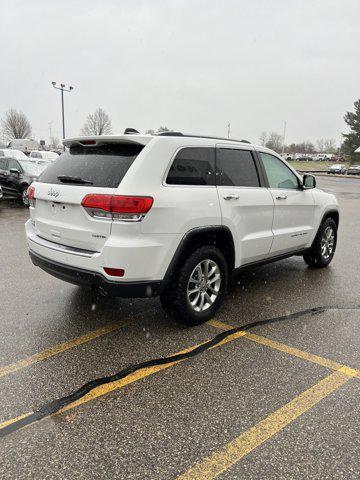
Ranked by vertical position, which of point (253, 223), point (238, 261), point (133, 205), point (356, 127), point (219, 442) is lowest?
point (219, 442)

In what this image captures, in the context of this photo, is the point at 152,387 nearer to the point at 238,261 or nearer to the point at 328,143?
the point at 238,261

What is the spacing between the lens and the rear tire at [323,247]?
6.01 m

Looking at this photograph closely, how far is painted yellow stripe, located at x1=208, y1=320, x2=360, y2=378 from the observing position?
126 inches

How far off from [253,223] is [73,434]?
2836 millimetres

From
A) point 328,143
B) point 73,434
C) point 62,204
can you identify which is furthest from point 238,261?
point 328,143

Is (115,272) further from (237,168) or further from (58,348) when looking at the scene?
(237,168)

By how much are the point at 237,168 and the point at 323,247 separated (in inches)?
102

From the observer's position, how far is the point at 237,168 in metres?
4.38

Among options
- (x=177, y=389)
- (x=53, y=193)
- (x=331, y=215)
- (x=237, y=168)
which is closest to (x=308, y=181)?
(x=331, y=215)

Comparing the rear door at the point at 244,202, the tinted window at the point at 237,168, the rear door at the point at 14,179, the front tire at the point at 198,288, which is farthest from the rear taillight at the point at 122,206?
the rear door at the point at 14,179

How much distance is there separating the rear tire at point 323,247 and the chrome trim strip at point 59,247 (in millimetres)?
3684

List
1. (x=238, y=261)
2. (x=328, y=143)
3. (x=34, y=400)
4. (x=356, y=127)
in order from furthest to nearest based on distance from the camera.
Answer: (x=328, y=143) < (x=356, y=127) < (x=238, y=261) < (x=34, y=400)

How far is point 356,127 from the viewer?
70875 millimetres

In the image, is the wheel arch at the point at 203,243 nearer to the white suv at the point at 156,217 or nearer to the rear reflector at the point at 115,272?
the white suv at the point at 156,217
